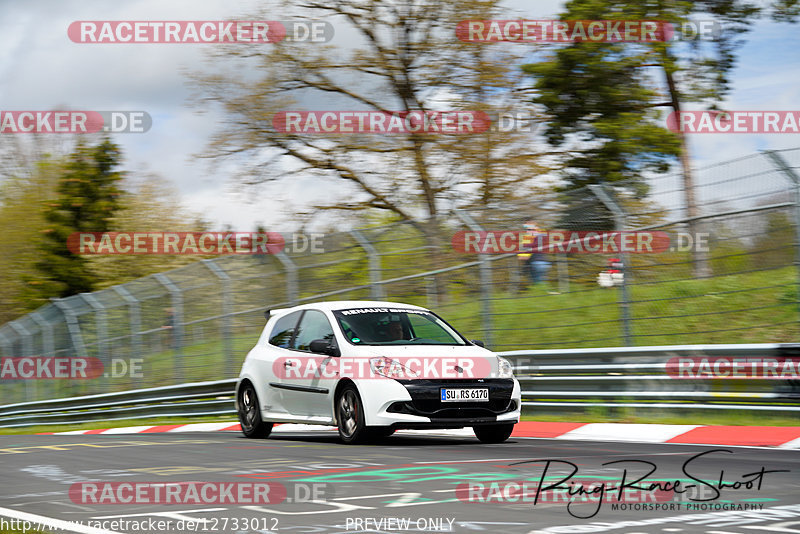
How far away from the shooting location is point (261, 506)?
6152mm

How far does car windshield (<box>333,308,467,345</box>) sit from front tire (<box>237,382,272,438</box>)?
1.64 metres

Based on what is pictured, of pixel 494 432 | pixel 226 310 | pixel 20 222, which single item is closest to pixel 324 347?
pixel 494 432

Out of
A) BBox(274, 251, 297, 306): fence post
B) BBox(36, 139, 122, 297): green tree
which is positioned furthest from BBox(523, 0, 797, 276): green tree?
BBox(36, 139, 122, 297): green tree

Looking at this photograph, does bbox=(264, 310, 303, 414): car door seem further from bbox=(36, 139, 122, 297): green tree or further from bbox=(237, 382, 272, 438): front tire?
bbox=(36, 139, 122, 297): green tree

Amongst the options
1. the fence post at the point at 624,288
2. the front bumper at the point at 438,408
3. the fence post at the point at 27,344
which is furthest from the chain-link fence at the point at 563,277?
the fence post at the point at 27,344

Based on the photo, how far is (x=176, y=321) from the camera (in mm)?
19312

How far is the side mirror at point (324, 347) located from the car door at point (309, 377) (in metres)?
0.07

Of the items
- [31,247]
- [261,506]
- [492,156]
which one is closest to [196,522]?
[261,506]

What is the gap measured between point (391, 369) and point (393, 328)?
1.20m

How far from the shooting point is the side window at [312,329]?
11429mm

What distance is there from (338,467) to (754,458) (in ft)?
10.1

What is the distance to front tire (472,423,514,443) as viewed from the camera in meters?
10.8

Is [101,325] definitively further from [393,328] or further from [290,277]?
[393,328]

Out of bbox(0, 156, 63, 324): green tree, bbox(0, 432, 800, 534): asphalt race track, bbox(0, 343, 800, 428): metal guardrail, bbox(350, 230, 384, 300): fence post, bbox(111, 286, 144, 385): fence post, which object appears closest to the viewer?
bbox(0, 432, 800, 534): asphalt race track
